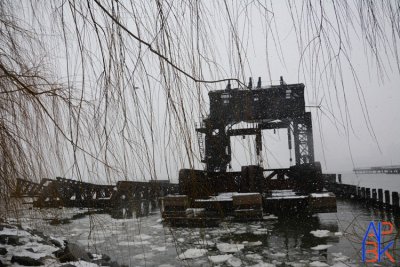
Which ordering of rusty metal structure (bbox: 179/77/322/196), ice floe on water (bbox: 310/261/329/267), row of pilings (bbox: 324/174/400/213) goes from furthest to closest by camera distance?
row of pilings (bbox: 324/174/400/213), ice floe on water (bbox: 310/261/329/267), rusty metal structure (bbox: 179/77/322/196)

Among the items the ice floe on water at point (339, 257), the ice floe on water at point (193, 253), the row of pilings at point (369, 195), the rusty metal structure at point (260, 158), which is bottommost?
the row of pilings at point (369, 195)

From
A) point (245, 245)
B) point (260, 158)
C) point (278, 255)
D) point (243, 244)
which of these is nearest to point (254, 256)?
point (278, 255)

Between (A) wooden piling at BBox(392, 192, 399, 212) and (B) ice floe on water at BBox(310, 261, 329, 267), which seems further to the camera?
(A) wooden piling at BBox(392, 192, 399, 212)

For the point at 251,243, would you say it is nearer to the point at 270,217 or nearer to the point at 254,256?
the point at 254,256

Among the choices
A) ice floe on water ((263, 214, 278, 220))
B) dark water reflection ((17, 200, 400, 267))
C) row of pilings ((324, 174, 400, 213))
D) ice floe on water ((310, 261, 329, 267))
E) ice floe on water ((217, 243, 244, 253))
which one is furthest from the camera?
row of pilings ((324, 174, 400, 213))

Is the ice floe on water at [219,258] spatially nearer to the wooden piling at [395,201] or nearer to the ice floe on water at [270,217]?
the ice floe on water at [270,217]

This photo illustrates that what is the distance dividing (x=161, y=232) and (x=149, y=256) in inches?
103

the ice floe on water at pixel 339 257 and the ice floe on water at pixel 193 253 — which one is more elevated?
the ice floe on water at pixel 193 253

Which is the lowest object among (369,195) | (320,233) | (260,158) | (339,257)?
(369,195)

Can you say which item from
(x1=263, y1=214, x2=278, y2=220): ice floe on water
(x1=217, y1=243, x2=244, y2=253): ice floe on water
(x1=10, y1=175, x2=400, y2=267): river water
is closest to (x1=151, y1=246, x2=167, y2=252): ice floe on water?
(x1=10, y1=175, x2=400, y2=267): river water

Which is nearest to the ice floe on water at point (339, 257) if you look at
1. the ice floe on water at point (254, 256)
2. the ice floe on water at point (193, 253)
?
the ice floe on water at point (254, 256)

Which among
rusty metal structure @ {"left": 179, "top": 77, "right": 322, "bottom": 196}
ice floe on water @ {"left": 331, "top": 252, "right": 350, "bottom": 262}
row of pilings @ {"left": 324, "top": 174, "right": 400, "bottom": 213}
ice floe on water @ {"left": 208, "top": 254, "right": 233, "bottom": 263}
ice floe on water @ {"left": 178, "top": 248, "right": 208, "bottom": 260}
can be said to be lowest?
row of pilings @ {"left": 324, "top": 174, "right": 400, "bottom": 213}

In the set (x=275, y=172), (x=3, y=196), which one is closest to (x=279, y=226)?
(x=275, y=172)

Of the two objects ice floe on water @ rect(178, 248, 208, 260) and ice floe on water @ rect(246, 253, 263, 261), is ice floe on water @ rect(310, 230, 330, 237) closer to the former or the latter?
ice floe on water @ rect(246, 253, 263, 261)
